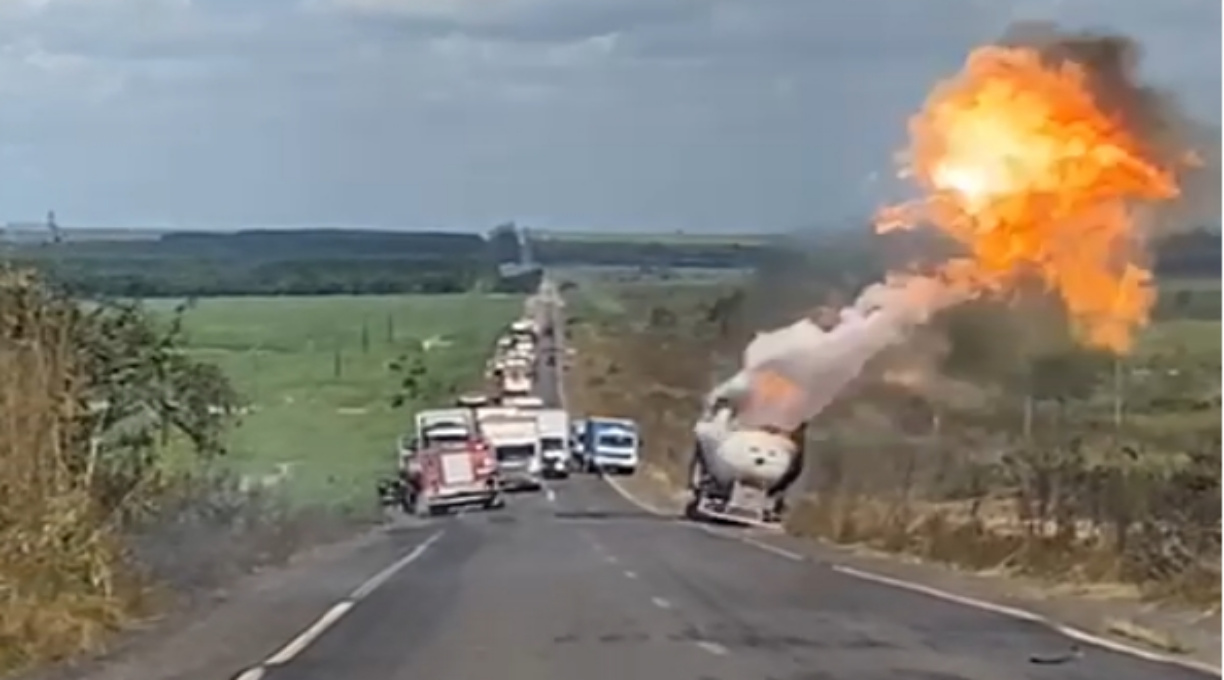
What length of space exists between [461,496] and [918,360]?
35979 millimetres

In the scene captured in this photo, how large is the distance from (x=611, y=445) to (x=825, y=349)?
45854 mm

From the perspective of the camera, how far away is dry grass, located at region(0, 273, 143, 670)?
26.4 m

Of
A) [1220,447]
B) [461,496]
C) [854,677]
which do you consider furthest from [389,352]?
[854,677]

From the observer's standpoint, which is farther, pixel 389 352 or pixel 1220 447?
pixel 389 352

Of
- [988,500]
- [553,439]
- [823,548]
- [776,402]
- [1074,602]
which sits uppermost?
[776,402]

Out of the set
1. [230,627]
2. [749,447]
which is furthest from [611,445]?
[230,627]

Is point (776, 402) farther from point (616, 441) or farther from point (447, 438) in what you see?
point (616, 441)

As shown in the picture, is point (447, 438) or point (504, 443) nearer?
point (447, 438)

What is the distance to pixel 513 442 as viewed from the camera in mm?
88625

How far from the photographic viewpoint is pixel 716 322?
204ft

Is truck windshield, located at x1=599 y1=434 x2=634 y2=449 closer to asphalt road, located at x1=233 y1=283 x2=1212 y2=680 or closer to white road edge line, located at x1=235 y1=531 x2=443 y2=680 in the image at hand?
white road edge line, located at x1=235 y1=531 x2=443 y2=680

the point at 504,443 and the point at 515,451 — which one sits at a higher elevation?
the point at 504,443

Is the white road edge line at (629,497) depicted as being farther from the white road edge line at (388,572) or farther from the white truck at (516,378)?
the white road edge line at (388,572)

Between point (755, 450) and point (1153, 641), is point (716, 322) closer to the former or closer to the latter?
point (755, 450)
